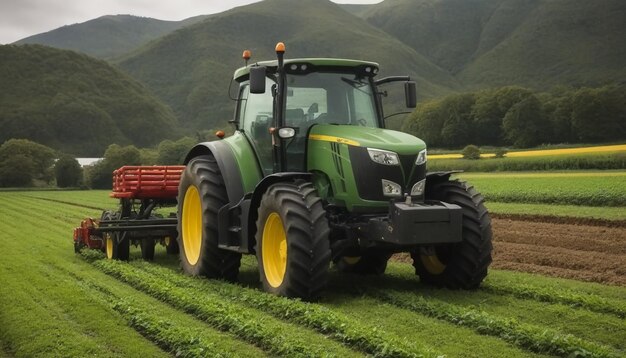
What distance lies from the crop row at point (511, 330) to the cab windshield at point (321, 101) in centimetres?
256

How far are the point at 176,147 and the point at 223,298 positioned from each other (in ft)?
175

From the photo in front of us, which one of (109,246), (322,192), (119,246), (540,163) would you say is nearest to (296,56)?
(540,163)

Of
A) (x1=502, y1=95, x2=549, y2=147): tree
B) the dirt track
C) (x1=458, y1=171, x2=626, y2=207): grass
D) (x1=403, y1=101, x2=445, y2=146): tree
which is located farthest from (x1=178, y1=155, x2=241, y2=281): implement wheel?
(x1=403, y1=101, x2=445, y2=146): tree

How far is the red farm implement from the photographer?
490 inches

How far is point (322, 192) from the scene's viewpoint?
29.7 ft

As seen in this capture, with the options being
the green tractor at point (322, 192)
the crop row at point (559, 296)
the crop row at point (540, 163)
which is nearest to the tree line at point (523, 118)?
the crop row at point (540, 163)

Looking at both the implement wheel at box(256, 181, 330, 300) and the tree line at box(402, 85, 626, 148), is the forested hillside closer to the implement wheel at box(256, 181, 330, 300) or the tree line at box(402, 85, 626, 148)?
the tree line at box(402, 85, 626, 148)

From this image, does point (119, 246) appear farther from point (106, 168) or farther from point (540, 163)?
point (106, 168)

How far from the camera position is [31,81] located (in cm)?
12062

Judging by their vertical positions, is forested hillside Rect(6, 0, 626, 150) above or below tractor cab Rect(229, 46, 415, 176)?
above

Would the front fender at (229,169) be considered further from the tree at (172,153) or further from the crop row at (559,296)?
the tree at (172,153)

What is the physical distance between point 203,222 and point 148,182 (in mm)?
3698

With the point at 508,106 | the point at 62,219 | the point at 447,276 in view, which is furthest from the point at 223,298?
the point at 508,106

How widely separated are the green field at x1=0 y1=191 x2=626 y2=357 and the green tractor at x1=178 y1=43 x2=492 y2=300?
0.44 meters
